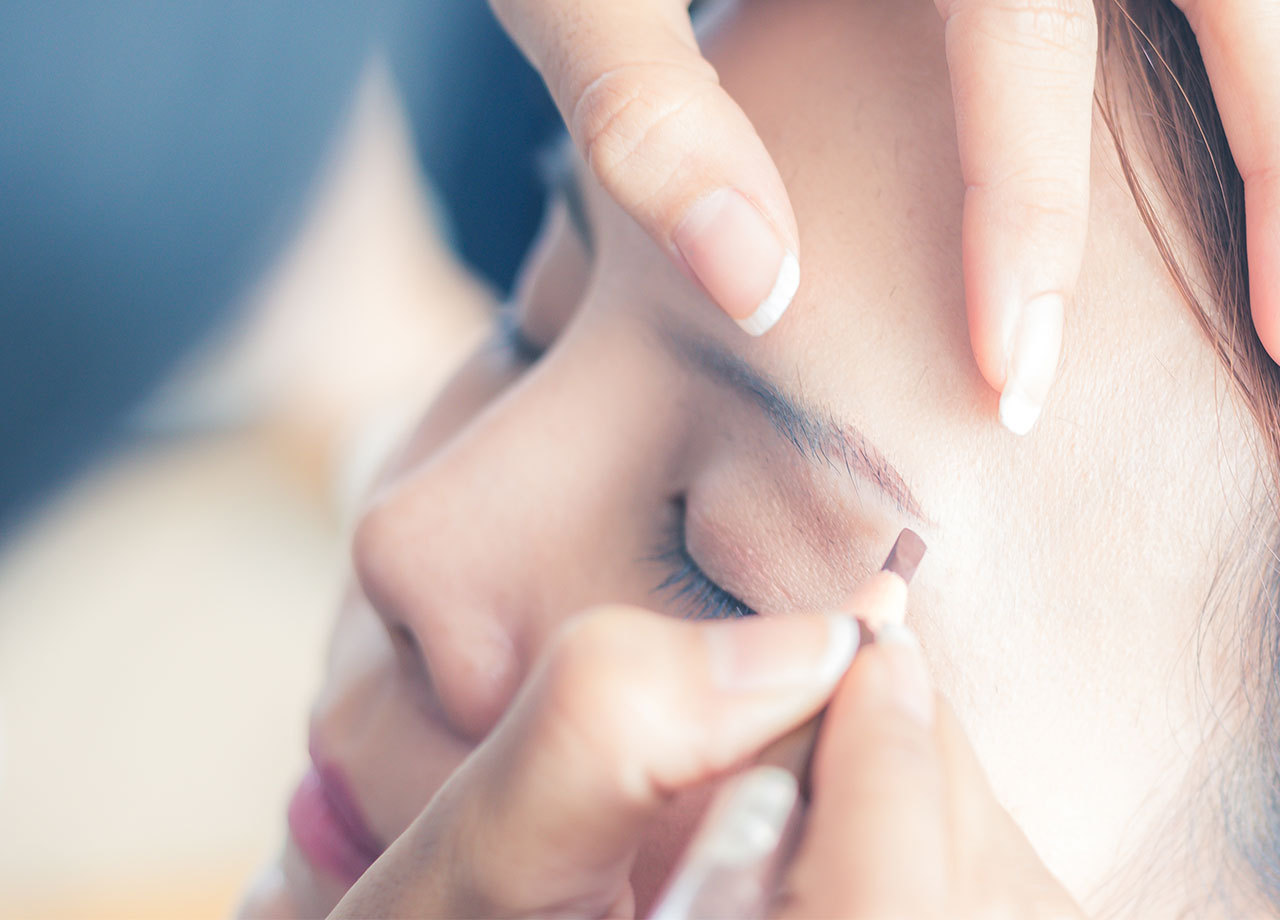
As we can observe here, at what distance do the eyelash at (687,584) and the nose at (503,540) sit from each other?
0.03 m

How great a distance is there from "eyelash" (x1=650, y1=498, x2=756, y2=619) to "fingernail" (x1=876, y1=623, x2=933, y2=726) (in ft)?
0.60

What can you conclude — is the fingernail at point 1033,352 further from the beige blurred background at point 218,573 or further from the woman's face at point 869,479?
the beige blurred background at point 218,573

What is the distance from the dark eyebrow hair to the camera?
0.50m

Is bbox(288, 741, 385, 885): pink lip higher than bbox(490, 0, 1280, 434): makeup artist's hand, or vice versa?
bbox(490, 0, 1280, 434): makeup artist's hand

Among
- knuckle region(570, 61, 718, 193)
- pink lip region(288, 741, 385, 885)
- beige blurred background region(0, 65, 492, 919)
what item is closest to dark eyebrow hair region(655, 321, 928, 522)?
knuckle region(570, 61, 718, 193)

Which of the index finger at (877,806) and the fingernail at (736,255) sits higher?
the fingernail at (736,255)

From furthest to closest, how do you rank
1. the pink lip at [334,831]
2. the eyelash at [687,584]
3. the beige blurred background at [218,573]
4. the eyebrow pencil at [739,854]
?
the beige blurred background at [218,573]
the pink lip at [334,831]
the eyelash at [687,584]
the eyebrow pencil at [739,854]

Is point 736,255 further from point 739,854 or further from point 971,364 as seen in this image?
point 739,854

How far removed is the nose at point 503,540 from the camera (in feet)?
2.04

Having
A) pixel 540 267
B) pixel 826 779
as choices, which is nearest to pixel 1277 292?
pixel 826 779

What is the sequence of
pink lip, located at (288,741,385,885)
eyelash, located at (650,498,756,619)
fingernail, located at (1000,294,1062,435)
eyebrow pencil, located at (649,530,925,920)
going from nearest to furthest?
eyebrow pencil, located at (649,530,925,920)
fingernail, located at (1000,294,1062,435)
eyelash, located at (650,498,756,619)
pink lip, located at (288,741,385,885)

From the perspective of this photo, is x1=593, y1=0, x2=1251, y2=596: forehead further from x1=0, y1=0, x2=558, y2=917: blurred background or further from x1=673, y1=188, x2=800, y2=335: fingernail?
x1=0, y1=0, x2=558, y2=917: blurred background

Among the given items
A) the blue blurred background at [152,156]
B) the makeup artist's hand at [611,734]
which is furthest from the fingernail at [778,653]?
the blue blurred background at [152,156]

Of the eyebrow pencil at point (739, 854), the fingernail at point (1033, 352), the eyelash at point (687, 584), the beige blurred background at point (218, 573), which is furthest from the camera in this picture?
the beige blurred background at point (218, 573)
